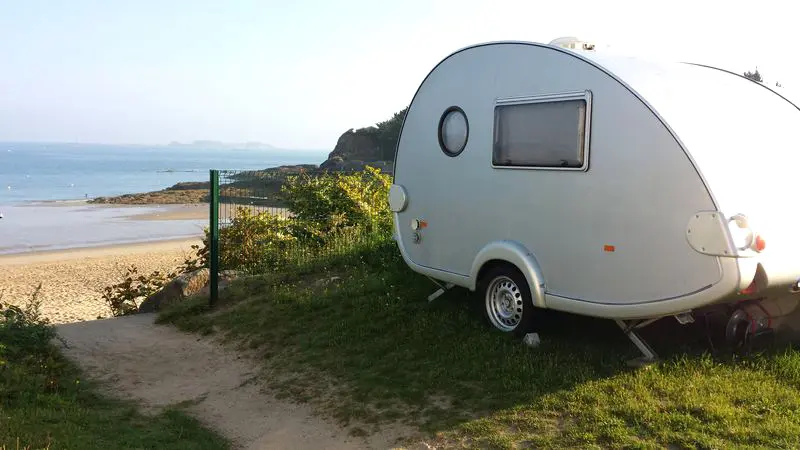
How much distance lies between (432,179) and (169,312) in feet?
16.0

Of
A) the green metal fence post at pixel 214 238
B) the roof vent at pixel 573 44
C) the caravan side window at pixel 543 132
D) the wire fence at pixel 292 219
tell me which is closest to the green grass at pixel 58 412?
the green metal fence post at pixel 214 238

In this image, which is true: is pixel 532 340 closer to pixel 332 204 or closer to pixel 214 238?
pixel 214 238

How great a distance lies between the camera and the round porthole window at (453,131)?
8.07m

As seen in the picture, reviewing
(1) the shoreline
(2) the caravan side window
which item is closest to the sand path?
(2) the caravan side window

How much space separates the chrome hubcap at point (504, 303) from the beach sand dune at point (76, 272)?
10.5 metres

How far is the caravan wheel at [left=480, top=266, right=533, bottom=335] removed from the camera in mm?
7359

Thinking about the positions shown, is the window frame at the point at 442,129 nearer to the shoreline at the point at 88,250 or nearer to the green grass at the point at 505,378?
the green grass at the point at 505,378

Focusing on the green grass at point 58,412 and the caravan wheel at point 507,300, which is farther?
the caravan wheel at point 507,300

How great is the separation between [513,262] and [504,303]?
2.17 feet

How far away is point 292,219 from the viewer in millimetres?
13969

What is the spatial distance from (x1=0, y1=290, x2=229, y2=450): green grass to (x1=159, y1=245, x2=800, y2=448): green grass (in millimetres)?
1336

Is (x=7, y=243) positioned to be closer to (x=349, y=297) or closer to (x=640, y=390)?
(x=349, y=297)

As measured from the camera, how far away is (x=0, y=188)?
218 feet

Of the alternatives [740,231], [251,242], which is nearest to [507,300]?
[740,231]
